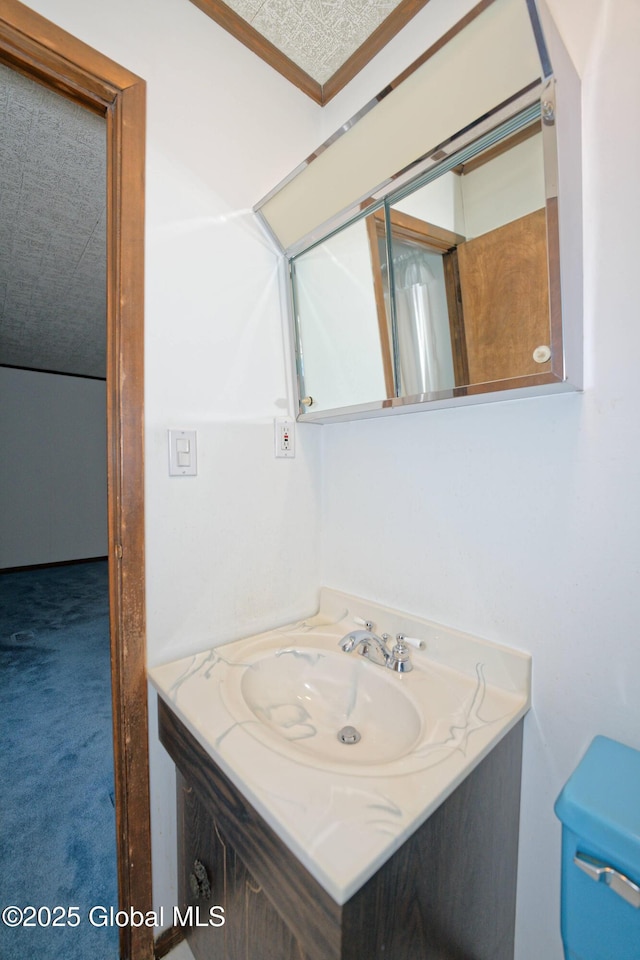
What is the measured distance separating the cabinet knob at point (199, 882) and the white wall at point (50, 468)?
4.53 m

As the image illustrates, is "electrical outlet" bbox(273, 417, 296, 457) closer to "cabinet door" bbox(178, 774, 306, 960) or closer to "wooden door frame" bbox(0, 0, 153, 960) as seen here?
"wooden door frame" bbox(0, 0, 153, 960)

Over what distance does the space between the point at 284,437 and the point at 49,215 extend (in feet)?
5.46

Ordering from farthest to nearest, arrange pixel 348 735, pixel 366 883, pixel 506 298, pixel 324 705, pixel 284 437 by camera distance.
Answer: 1. pixel 284 437
2. pixel 324 705
3. pixel 348 735
4. pixel 506 298
5. pixel 366 883

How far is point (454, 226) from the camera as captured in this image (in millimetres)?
909

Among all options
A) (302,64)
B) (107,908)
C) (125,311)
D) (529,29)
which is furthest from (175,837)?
(302,64)

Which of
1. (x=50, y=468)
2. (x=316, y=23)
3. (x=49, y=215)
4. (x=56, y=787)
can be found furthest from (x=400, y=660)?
(x=50, y=468)

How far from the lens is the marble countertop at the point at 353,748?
21.8 inches

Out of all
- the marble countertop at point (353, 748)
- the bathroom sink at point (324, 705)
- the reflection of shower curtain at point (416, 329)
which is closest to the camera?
the marble countertop at point (353, 748)

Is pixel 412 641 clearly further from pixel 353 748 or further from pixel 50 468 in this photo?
pixel 50 468

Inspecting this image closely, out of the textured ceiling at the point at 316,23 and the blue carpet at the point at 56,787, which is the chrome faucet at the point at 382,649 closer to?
the blue carpet at the point at 56,787

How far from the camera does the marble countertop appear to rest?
553mm

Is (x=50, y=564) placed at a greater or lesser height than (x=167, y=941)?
greater

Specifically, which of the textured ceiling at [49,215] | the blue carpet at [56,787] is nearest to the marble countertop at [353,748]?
the blue carpet at [56,787]

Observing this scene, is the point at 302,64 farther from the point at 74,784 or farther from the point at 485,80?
the point at 74,784
